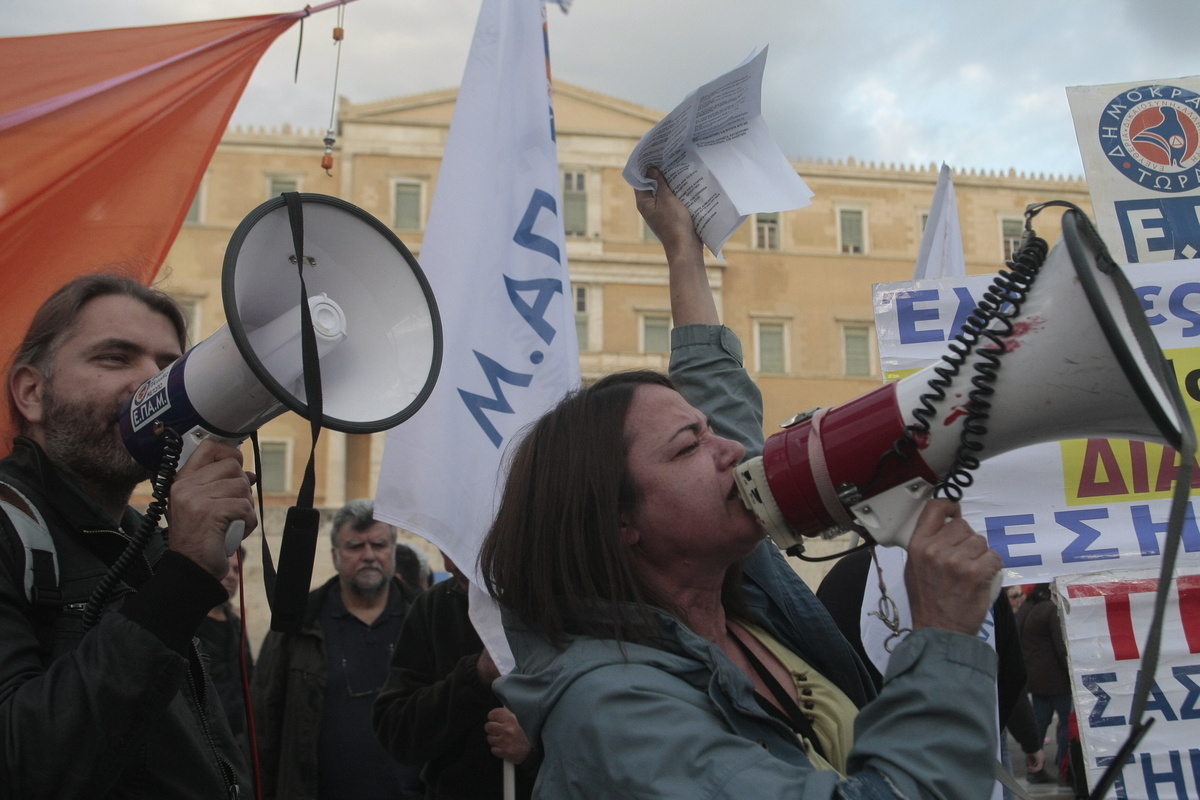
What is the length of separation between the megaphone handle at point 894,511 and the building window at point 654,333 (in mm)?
27666

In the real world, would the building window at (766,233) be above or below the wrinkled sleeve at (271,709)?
above

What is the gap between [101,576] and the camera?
1959 millimetres

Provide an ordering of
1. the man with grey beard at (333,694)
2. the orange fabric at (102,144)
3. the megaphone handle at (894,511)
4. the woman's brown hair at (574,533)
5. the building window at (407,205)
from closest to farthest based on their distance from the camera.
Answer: the megaphone handle at (894,511) < the woman's brown hair at (574,533) < the orange fabric at (102,144) < the man with grey beard at (333,694) < the building window at (407,205)

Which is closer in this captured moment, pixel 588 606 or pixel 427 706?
pixel 588 606

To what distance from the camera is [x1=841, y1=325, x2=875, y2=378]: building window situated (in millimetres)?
30312

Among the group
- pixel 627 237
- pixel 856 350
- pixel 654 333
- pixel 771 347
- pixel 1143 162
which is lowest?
pixel 1143 162

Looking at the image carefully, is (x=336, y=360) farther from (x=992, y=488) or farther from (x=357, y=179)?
(x=357, y=179)

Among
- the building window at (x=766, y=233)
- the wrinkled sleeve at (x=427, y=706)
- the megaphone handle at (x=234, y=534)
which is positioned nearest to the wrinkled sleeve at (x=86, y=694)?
the megaphone handle at (x=234, y=534)

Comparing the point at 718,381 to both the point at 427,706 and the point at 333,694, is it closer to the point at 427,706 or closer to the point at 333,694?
the point at 427,706

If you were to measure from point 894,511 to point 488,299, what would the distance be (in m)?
2.24

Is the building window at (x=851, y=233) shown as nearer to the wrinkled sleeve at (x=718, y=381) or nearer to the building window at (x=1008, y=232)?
the building window at (x=1008, y=232)

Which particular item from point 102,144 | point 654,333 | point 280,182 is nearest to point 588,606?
point 102,144

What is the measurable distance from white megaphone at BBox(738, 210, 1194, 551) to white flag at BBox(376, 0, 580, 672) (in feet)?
5.09

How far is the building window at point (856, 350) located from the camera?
30.3m
